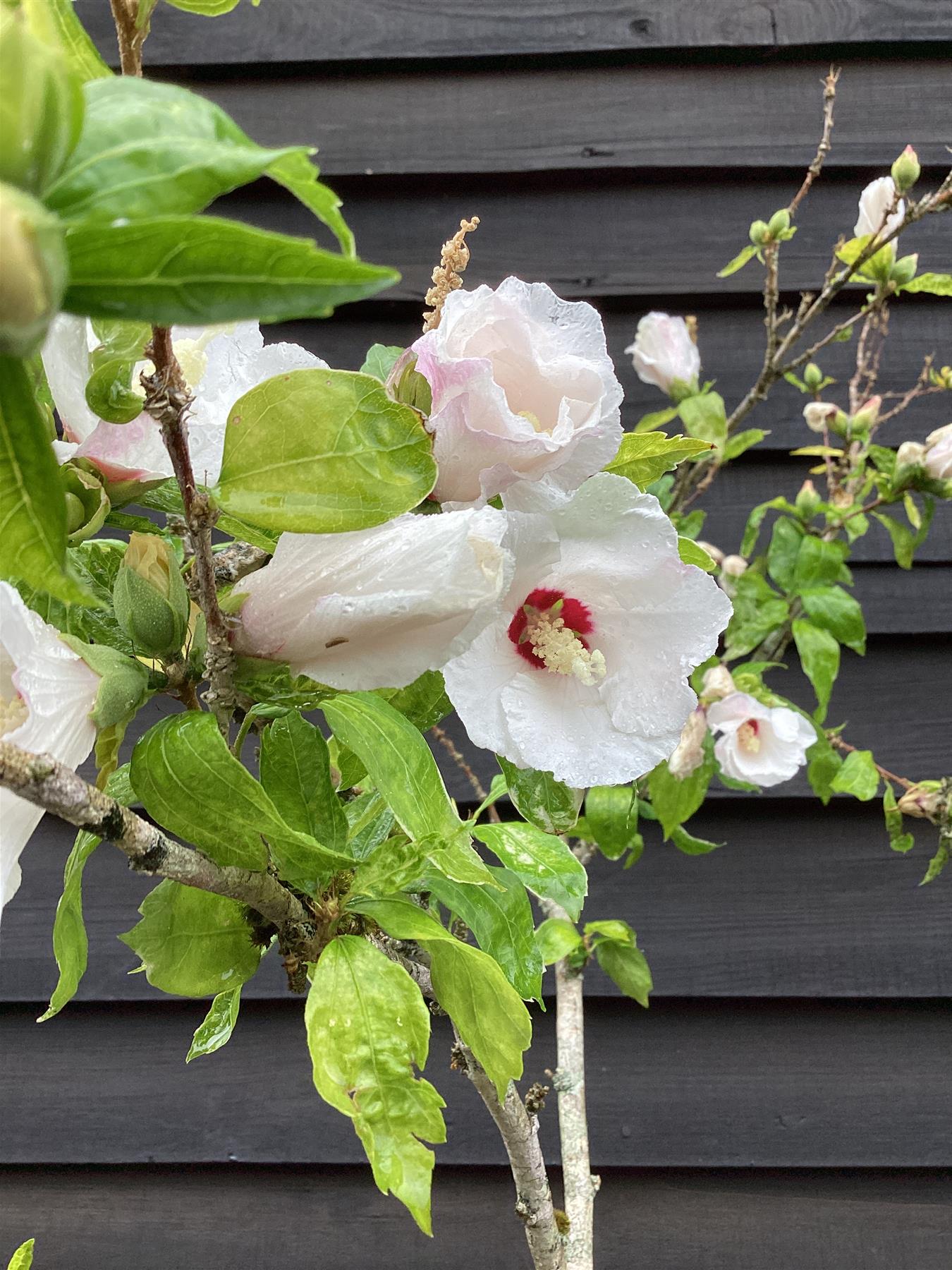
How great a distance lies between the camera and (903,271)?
815 millimetres

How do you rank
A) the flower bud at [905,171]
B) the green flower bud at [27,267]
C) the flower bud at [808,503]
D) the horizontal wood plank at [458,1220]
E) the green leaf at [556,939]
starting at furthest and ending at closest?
the horizontal wood plank at [458,1220], the flower bud at [808,503], the flower bud at [905,171], the green leaf at [556,939], the green flower bud at [27,267]

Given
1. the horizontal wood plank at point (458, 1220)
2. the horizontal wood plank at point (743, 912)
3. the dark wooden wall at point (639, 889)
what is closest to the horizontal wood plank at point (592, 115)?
the dark wooden wall at point (639, 889)

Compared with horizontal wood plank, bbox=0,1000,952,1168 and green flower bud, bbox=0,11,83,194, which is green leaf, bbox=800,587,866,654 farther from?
green flower bud, bbox=0,11,83,194

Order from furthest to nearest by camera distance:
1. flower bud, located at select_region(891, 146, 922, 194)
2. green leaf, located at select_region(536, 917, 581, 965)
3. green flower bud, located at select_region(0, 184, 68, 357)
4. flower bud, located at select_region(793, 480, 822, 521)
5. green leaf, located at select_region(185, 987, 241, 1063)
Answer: flower bud, located at select_region(793, 480, 822, 521) < flower bud, located at select_region(891, 146, 922, 194) < green leaf, located at select_region(536, 917, 581, 965) < green leaf, located at select_region(185, 987, 241, 1063) < green flower bud, located at select_region(0, 184, 68, 357)

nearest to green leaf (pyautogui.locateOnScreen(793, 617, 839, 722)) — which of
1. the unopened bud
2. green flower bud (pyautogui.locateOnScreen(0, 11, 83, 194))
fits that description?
the unopened bud

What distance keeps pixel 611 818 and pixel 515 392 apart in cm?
45

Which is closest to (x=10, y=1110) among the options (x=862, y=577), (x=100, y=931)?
(x=100, y=931)

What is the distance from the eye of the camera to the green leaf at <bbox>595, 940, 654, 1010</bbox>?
80 centimetres

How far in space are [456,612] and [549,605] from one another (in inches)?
3.0

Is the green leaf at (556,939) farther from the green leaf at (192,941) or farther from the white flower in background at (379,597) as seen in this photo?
the white flower in background at (379,597)

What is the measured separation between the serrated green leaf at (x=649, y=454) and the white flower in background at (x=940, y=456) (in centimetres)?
59

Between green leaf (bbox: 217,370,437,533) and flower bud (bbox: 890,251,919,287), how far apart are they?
2.45 ft

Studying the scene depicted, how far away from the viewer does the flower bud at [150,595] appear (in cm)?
25

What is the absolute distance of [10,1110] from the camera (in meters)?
1.01
